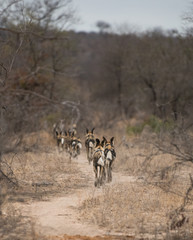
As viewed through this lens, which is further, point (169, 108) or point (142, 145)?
point (169, 108)

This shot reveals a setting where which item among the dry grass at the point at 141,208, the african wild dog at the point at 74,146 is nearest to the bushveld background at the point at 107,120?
the dry grass at the point at 141,208

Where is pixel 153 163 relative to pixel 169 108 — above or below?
below

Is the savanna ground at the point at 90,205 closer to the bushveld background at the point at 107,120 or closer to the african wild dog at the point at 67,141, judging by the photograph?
the bushveld background at the point at 107,120

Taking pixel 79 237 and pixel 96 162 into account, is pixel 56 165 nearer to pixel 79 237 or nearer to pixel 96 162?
pixel 96 162

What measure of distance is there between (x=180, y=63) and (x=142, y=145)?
6.59m

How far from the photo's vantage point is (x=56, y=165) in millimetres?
12086

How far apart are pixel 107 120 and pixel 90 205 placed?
14340 mm

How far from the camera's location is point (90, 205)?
25.5ft

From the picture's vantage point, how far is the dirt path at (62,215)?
21.0 ft

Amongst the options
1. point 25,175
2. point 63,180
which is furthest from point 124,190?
point 25,175

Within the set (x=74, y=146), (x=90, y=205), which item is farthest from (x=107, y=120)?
(x=90, y=205)

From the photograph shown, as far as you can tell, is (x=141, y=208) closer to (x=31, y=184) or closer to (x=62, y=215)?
(x=62, y=215)

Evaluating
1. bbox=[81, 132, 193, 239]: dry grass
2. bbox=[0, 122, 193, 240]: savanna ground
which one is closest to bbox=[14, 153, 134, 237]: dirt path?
bbox=[0, 122, 193, 240]: savanna ground

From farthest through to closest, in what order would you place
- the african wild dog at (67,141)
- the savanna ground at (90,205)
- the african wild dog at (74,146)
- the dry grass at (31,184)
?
the african wild dog at (67,141) < the african wild dog at (74,146) < the dry grass at (31,184) < the savanna ground at (90,205)
